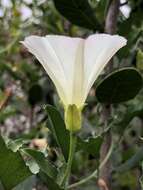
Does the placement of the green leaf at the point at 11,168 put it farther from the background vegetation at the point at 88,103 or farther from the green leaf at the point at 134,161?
the green leaf at the point at 134,161

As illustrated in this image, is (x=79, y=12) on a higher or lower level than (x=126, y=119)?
higher

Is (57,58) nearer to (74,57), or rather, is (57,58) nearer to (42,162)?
(74,57)

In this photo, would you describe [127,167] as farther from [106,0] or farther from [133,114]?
[106,0]

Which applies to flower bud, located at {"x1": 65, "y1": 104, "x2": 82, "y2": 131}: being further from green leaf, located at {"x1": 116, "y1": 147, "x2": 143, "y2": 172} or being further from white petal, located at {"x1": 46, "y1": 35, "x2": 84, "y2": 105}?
green leaf, located at {"x1": 116, "y1": 147, "x2": 143, "y2": 172}

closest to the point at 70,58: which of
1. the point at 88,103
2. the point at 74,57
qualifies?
the point at 74,57

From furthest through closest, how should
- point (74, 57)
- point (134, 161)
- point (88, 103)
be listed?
point (88, 103), point (134, 161), point (74, 57)

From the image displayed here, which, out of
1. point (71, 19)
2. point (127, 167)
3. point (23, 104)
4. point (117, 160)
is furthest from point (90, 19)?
point (23, 104)
